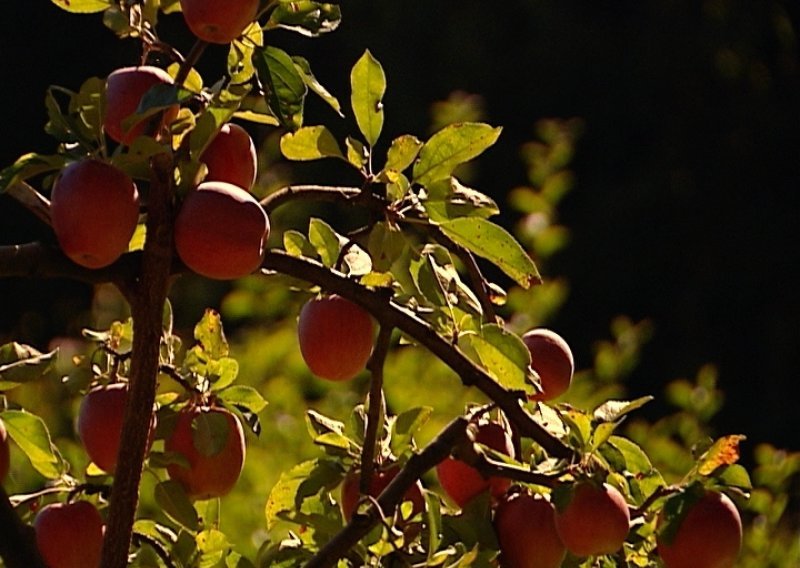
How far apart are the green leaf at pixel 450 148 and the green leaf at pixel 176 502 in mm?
180

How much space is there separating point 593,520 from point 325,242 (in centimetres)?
18

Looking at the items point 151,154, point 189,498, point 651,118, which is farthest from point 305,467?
point 651,118

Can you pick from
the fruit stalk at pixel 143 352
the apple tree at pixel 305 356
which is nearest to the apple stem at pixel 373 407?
the apple tree at pixel 305 356

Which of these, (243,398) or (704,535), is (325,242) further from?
(704,535)

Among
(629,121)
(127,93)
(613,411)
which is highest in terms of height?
(127,93)

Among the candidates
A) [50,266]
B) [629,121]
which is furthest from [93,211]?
[629,121]

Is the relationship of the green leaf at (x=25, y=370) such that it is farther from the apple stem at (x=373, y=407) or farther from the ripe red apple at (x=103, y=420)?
the apple stem at (x=373, y=407)

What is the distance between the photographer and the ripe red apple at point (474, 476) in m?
0.71

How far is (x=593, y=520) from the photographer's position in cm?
64

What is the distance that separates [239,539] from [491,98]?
12.7 feet

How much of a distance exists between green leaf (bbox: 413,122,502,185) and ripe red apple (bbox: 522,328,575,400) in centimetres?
12

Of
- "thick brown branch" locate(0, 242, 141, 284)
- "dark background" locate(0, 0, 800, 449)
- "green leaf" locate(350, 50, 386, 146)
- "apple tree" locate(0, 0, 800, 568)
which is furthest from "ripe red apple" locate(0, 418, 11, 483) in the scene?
"dark background" locate(0, 0, 800, 449)

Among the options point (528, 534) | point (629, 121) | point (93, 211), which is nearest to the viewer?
point (93, 211)

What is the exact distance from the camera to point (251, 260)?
2.02ft
